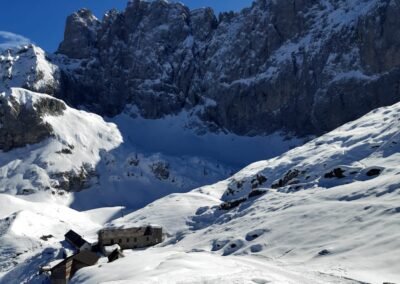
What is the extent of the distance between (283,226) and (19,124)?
139314 mm

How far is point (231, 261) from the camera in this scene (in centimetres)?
4700

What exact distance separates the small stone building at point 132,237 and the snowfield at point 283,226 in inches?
157

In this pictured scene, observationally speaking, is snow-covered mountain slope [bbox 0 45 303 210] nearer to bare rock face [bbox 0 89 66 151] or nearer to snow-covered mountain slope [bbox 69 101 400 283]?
bare rock face [bbox 0 89 66 151]

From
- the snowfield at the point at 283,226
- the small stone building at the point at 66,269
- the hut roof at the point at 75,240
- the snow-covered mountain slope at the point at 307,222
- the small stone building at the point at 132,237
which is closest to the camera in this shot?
the snow-covered mountain slope at the point at 307,222

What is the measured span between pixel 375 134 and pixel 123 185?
9498cm

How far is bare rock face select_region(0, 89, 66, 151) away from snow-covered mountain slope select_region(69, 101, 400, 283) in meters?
83.9

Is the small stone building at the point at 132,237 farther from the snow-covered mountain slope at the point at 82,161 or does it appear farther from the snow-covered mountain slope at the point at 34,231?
the snow-covered mountain slope at the point at 82,161

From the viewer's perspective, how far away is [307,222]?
54938 millimetres

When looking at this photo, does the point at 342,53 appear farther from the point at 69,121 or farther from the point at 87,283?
the point at 87,283

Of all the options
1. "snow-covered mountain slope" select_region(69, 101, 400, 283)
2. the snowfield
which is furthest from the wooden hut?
"snow-covered mountain slope" select_region(69, 101, 400, 283)

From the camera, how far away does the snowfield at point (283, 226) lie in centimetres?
3972

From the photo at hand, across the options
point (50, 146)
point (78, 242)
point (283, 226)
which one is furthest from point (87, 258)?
point (50, 146)

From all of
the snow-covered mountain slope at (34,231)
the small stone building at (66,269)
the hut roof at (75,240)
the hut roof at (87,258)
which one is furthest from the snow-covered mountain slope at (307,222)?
the snow-covered mountain slope at (34,231)

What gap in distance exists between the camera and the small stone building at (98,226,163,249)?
3253 inches
